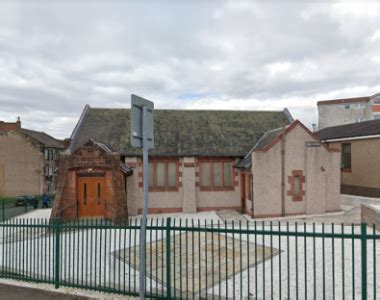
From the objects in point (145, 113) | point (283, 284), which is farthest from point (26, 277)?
point (283, 284)

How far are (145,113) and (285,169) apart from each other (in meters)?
12.2

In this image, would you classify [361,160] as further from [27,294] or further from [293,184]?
[27,294]

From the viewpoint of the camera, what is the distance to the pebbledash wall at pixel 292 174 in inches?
575

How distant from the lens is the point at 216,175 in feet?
57.0

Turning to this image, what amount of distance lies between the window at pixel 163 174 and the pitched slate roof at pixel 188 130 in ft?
2.05

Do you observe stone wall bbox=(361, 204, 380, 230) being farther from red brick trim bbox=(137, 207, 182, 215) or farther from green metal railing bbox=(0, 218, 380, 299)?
red brick trim bbox=(137, 207, 182, 215)

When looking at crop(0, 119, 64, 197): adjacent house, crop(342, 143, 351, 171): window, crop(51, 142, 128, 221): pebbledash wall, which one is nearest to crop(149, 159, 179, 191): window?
crop(51, 142, 128, 221): pebbledash wall

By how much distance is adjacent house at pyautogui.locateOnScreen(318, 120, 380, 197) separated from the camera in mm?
19797

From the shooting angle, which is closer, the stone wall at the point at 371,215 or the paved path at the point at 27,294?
the paved path at the point at 27,294

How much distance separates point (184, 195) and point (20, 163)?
29523 millimetres

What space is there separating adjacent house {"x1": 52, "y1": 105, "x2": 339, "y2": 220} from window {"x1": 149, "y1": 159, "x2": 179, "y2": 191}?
0.06m

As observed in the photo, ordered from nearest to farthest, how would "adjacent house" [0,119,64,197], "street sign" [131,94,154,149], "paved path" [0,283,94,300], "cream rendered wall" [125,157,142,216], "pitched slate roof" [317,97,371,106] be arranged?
"street sign" [131,94,154,149] < "paved path" [0,283,94,300] < "cream rendered wall" [125,157,142,216] < "adjacent house" [0,119,64,197] < "pitched slate roof" [317,97,371,106]

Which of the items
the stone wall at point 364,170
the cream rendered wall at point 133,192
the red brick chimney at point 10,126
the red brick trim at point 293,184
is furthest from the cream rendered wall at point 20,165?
the stone wall at point 364,170

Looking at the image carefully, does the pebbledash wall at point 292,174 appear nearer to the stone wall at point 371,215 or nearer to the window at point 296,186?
the window at point 296,186
